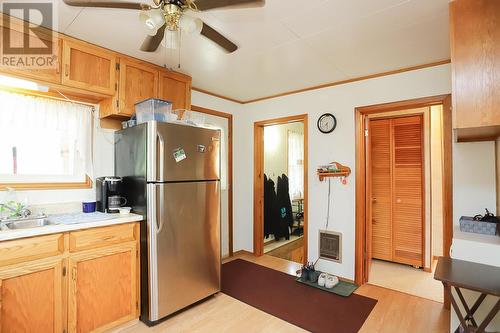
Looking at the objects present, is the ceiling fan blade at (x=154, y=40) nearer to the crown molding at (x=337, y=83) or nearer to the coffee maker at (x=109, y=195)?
the coffee maker at (x=109, y=195)

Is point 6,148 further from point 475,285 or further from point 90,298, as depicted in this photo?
point 475,285

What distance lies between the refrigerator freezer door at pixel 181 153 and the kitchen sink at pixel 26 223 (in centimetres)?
89

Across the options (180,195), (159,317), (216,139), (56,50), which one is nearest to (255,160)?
(216,139)

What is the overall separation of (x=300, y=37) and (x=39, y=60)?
2.05 metres

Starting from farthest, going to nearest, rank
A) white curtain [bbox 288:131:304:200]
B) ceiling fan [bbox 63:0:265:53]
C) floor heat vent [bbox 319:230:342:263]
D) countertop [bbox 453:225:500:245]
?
1. white curtain [bbox 288:131:304:200]
2. floor heat vent [bbox 319:230:342:263]
3. countertop [bbox 453:225:500:245]
4. ceiling fan [bbox 63:0:265:53]

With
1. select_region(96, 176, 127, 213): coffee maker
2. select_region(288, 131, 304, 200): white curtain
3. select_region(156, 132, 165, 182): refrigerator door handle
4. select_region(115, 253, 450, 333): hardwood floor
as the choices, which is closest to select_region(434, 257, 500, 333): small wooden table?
select_region(115, 253, 450, 333): hardwood floor

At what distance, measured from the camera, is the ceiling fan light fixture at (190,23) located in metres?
1.33

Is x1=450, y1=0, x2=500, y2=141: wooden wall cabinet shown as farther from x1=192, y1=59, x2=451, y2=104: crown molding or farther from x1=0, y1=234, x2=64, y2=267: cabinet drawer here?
x1=0, y1=234, x2=64, y2=267: cabinet drawer

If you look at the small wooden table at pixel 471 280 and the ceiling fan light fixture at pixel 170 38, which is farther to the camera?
the ceiling fan light fixture at pixel 170 38

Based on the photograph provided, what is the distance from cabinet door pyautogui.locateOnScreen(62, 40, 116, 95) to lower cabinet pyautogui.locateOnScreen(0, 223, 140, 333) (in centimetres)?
122

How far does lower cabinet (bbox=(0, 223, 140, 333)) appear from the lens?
1.61 metres

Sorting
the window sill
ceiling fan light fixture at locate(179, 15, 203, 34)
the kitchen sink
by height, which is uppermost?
ceiling fan light fixture at locate(179, 15, 203, 34)

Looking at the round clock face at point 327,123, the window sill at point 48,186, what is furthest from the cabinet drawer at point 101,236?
the round clock face at point 327,123

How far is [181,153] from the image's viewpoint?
228 cm
